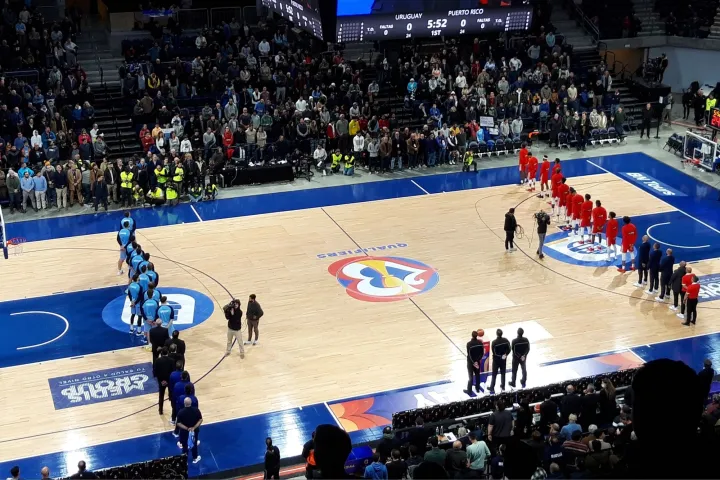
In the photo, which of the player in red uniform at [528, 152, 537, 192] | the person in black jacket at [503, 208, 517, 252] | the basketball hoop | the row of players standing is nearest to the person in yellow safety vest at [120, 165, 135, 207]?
the basketball hoop

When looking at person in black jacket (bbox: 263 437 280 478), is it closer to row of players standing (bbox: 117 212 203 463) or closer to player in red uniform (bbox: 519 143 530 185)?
row of players standing (bbox: 117 212 203 463)

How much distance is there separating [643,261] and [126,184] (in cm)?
1583

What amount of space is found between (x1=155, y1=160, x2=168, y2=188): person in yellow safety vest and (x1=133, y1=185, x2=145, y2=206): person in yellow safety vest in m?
0.64

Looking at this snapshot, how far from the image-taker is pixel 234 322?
819 inches

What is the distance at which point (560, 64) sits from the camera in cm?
4084

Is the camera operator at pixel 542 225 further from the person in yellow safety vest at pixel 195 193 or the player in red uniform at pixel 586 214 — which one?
the person in yellow safety vest at pixel 195 193

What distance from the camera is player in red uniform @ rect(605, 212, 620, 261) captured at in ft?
85.2

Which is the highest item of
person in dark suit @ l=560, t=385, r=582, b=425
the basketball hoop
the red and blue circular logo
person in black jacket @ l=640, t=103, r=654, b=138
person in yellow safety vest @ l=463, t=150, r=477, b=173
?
person in black jacket @ l=640, t=103, r=654, b=138

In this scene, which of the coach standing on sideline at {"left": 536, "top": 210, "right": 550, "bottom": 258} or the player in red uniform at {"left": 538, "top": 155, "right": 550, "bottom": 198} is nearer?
the coach standing on sideline at {"left": 536, "top": 210, "right": 550, "bottom": 258}

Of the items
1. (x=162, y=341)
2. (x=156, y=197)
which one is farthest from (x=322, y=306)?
(x=156, y=197)

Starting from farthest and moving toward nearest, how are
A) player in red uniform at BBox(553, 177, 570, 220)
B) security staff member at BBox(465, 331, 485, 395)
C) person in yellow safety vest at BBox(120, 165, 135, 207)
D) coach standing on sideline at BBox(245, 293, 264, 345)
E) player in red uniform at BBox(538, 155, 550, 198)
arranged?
player in red uniform at BBox(538, 155, 550, 198)
person in yellow safety vest at BBox(120, 165, 135, 207)
player in red uniform at BBox(553, 177, 570, 220)
coach standing on sideline at BBox(245, 293, 264, 345)
security staff member at BBox(465, 331, 485, 395)

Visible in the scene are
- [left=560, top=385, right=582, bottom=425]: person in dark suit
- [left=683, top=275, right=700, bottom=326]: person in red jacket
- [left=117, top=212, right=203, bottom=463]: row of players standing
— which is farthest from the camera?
[left=683, top=275, right=700, bottom=326]: person in red jacket

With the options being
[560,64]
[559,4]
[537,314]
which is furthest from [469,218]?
[559,4]

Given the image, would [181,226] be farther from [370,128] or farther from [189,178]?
[370,128]
